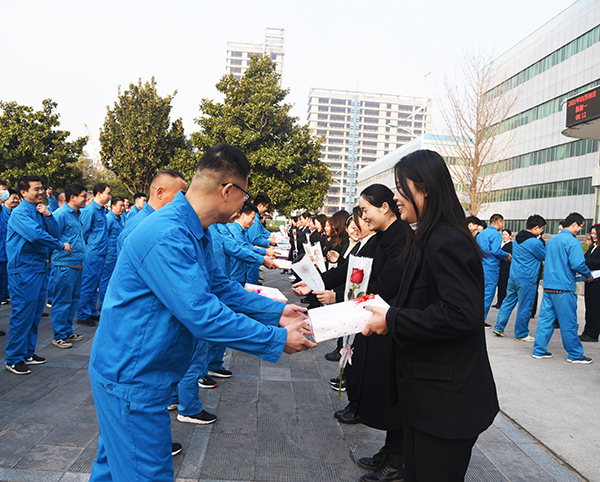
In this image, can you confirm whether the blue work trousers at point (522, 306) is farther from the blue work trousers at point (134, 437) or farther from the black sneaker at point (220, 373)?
the blue work trousers at point (134, 437)

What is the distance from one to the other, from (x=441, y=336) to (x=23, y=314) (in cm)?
491

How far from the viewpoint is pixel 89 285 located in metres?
7.95

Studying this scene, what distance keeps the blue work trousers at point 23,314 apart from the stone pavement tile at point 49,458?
2.13m

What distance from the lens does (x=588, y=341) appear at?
827 cm

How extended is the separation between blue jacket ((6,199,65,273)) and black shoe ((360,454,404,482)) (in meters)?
4.39

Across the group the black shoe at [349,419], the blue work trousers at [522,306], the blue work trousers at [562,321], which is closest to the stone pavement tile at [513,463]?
the black shoe at [349,419]

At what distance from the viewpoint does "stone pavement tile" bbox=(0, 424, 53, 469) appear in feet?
10.7

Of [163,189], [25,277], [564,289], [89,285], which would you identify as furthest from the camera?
[89,285]

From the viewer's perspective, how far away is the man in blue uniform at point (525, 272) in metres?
7.98

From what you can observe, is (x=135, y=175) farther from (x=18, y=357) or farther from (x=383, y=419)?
(x=383, y=419)

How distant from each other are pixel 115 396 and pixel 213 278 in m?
0.78

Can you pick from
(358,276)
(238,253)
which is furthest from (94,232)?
(358,276)

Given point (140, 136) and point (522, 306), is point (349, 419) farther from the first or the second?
point (140, 136)

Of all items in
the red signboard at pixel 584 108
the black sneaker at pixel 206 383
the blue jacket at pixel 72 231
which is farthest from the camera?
the red signboard at pixel 584 108
